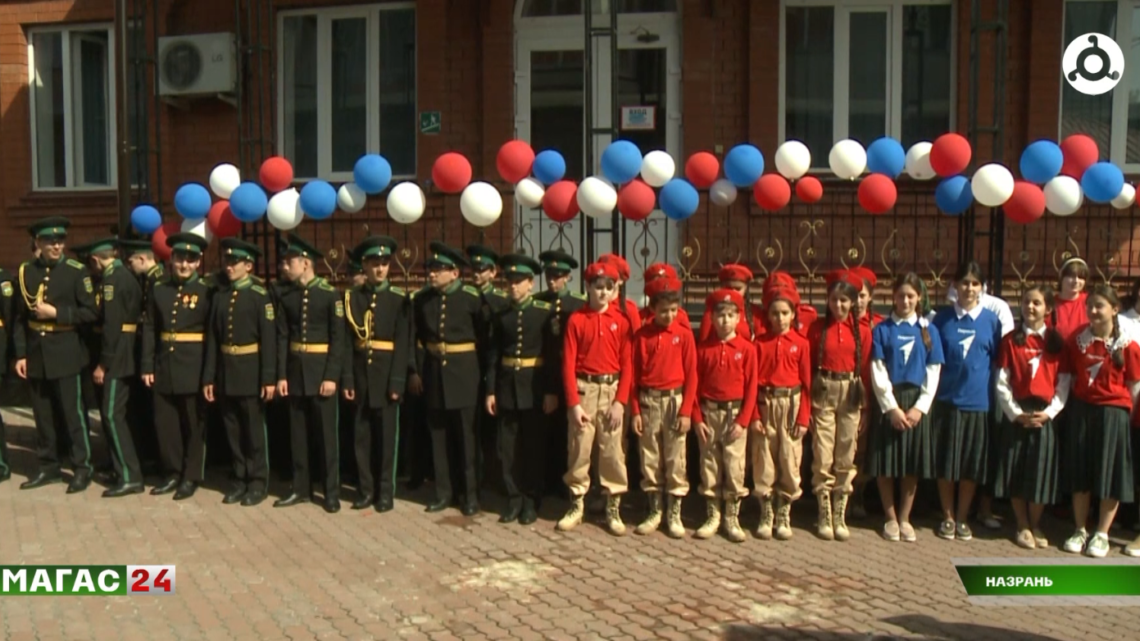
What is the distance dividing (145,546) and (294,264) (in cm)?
199

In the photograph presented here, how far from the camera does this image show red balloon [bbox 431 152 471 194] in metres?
7.56

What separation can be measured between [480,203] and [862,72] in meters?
5.03

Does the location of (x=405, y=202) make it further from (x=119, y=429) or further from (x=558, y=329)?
(x=119, y=429)

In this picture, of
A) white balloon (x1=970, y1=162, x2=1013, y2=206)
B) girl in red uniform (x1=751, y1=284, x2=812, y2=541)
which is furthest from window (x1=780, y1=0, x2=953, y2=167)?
girl in red uniform (x1=751, y1=284, x2=812, y2=541)

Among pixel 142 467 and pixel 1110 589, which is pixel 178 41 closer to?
pixel 142 467

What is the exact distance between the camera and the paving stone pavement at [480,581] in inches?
201

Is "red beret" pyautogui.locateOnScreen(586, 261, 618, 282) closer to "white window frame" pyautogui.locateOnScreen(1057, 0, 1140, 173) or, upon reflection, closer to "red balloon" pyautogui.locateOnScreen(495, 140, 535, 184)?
"red balloon" pyautogui.locateOnScreen(495, 140, 535, 184)

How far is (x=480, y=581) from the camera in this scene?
577cm

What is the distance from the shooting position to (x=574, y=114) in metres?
11.1

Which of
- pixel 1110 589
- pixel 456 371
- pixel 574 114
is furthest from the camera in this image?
pixel 574 114

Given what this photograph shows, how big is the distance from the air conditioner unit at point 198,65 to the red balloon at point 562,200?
5.06 meters

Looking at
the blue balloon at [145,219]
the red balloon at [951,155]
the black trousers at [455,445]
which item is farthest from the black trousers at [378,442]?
the red balloon at [951,155]

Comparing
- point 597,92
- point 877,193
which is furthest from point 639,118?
point 877,193

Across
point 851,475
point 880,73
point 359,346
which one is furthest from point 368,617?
point 880,73
